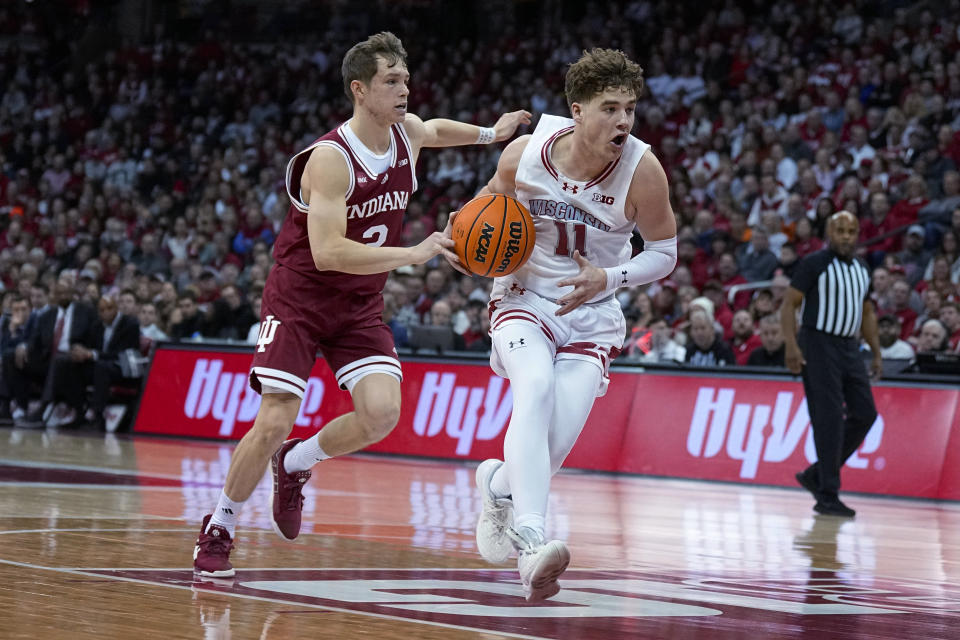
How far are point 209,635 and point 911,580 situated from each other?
11.9 feet

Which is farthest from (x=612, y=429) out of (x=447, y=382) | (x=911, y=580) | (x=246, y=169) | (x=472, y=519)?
(x=246, y=169)

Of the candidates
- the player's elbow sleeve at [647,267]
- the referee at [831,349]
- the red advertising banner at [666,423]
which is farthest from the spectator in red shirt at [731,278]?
the player's elbow sleeve at [647,267]

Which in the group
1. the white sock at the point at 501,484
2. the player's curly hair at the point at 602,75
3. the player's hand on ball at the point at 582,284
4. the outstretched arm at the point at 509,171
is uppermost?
the player's curly hair at the point at 602,75

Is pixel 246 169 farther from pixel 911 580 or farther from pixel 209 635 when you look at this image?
pixel 209 635

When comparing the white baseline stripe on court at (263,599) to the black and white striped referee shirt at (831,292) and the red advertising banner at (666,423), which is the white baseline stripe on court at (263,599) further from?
the red advertising banner at (666,423)

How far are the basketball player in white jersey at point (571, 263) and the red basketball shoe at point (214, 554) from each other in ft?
3.01

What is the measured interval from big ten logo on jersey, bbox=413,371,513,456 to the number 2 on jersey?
7857 mm

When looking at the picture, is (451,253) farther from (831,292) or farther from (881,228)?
(881,228)

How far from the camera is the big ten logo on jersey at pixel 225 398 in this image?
591 inches

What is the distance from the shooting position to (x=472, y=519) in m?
8.38

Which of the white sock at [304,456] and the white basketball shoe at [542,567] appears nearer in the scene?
the white basketball shoe at [542,567]

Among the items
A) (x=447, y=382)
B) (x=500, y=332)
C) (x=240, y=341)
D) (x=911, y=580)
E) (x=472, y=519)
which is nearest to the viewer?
(x=500, y=332)

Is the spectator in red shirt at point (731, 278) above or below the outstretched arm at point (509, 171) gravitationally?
below

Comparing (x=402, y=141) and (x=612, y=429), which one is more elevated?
(x=402, y=141)
